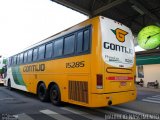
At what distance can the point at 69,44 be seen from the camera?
8656mm

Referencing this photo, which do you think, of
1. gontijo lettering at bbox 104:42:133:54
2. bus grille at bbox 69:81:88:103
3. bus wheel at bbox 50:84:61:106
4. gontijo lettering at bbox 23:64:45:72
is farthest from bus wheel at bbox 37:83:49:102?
gontijo lettering at bbox 104:42:133:54

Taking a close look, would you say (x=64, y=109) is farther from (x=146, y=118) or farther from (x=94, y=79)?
(x=146, y=118)

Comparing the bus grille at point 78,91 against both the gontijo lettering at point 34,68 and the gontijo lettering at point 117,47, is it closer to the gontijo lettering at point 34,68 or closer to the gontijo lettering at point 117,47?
the gontijo lettering at point 117,47

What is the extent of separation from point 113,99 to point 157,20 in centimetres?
1578

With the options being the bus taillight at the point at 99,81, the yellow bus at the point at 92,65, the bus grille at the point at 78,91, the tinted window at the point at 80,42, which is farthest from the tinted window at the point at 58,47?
the bus taillight at the point at 99,81

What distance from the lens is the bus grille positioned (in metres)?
7.32

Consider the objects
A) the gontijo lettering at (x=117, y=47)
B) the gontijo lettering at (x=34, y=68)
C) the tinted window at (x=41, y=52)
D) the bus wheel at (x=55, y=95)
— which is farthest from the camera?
the tinted window at (x=41, y=52)

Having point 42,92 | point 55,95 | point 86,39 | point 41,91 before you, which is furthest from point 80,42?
point 41,91

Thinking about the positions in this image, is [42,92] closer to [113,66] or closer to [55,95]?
[55,95]

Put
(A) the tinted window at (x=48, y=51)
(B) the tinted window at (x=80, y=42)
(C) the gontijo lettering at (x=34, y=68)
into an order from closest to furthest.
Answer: (B) the tinted window at (x=80, y=42), (A) the tinted window at (x=48, y=51), (C) the gontijo lettering at (x=34, y=68)

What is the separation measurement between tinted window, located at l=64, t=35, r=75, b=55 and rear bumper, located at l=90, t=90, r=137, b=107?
7.32 feet

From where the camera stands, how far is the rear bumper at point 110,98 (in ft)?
22.7

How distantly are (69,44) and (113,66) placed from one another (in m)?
2.09

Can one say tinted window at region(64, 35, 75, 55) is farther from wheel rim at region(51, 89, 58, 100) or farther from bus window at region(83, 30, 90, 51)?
wheel rim at region(51, 89, 58, 100)
